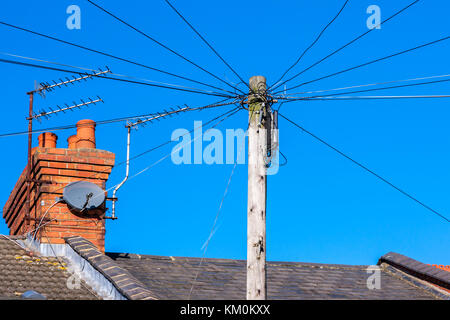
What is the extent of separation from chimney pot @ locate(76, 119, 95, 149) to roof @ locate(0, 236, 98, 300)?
96.4 inches

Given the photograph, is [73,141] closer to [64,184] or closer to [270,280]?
[64,184]

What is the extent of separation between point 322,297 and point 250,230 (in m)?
5.13

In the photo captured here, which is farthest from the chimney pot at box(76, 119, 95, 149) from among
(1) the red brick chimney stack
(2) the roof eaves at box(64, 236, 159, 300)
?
(2) the roof eaves at box(64, 236, 159, 300)

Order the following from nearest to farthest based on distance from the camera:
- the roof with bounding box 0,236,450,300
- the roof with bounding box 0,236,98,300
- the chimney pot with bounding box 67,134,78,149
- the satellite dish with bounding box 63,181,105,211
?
the roof with bounding box 0,236,98,300
the roof with bounding box 0,236,450,300
the satellite dish with bounding box 63,181,105,211
the chimney pot with bounding box 67,134,78,149

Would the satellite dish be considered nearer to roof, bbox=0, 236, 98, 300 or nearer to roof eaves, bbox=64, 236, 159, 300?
roof eaves, bbox=64, 236, 159, 300

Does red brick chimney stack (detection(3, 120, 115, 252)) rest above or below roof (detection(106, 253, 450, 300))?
above

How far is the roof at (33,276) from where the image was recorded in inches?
492

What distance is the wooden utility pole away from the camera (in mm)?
10180

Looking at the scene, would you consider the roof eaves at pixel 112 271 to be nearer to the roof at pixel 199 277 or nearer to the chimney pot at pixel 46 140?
the roof at pixel 199 277

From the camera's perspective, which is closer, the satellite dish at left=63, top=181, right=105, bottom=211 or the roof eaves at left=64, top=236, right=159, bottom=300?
the roof eaves at left=64, top=236, right=159, bottom=300

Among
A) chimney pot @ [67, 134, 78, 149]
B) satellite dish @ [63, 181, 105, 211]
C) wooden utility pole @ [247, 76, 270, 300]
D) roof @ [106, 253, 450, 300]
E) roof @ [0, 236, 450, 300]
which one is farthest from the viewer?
chimney pot @ [67, 134, 78, 149]

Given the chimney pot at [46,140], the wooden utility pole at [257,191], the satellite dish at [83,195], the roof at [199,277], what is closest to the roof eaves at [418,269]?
the roof at [199,277]

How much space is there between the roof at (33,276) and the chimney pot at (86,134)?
2449mm
